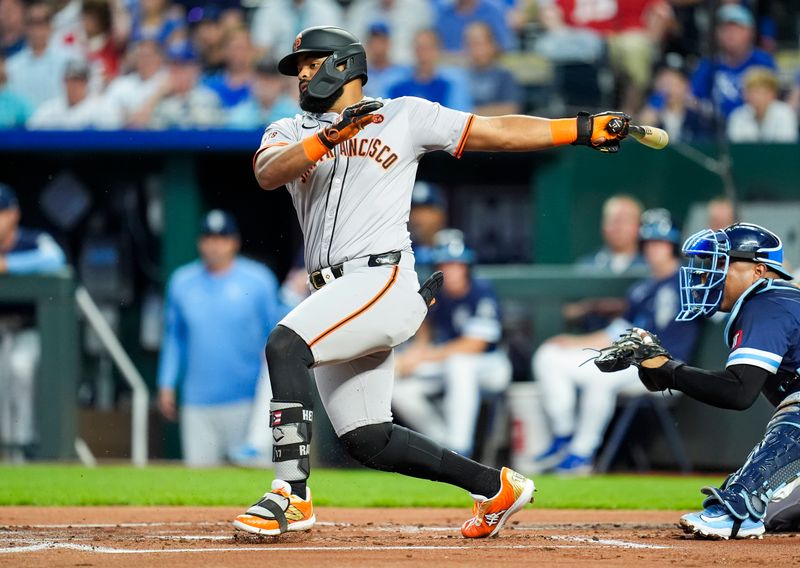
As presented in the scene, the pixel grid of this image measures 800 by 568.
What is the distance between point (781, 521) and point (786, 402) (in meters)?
0.55

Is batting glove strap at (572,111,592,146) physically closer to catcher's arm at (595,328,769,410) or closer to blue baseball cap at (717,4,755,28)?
catcher's arm at (595,328,769,410)

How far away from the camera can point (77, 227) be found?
12484mm

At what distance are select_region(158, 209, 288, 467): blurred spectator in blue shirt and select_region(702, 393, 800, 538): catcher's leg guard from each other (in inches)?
218

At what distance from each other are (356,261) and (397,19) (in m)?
7.51

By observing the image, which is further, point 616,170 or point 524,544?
point 616,170

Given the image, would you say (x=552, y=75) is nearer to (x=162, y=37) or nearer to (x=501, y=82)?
(x=501, y=82)

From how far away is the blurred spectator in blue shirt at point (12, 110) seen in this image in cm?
1166

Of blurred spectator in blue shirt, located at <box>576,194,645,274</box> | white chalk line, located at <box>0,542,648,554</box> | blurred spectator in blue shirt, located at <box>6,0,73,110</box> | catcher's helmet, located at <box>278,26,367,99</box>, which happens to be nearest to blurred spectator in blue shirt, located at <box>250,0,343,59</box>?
blurred spectator in blue shirt, located at <box>6,0,73,110</box>

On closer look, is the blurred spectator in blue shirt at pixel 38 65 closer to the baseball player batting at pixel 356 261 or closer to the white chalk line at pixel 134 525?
the white chalk line at pixel 134 525

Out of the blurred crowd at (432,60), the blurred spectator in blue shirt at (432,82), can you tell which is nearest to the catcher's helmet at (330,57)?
the blurred crowd at (432,60)

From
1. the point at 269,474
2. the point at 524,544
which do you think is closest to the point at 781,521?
the point at 524,544

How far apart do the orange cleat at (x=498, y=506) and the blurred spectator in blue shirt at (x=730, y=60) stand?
622 centimetres

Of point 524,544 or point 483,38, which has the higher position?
point 483,38

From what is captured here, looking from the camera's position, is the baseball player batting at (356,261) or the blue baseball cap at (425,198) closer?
the baseball player batting at (356,261)
